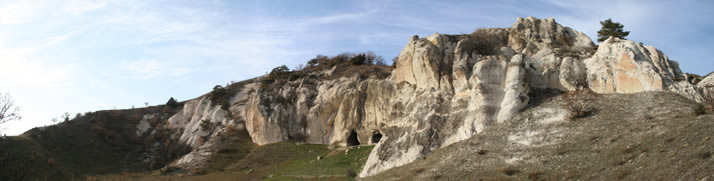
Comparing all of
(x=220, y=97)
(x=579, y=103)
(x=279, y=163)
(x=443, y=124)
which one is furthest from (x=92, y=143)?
(x=579, y=103)

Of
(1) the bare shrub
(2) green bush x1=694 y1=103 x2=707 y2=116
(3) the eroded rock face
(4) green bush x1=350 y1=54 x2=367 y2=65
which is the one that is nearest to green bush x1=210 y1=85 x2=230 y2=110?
(4) green bush x1=350 y1=54 x2=367 y2=65

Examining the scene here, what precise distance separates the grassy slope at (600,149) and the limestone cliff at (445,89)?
1579mm

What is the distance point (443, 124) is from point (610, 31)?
19.3 m

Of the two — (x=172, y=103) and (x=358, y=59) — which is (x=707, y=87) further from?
(x=172, y=103)

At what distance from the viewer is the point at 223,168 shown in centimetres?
5062

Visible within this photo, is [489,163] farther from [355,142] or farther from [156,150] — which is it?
[156,150]

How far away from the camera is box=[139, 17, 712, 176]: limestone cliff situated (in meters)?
31.4

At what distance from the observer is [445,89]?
3806cm

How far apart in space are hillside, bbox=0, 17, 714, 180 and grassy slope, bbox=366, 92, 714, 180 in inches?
3.8

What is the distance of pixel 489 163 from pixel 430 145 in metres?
6.35

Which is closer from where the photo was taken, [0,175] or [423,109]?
[0,175]

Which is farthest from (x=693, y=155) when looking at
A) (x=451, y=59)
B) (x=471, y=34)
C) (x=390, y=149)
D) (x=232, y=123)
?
(x=232, y=123)

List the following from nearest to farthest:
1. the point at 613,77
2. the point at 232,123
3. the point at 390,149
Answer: the point at 613,77 → the point at 390,149 → the point at 232,123

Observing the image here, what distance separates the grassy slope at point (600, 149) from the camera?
751 inches
